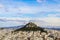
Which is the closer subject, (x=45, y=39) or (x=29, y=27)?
(x=45, y=39)

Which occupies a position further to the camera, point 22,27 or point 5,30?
point 5,30

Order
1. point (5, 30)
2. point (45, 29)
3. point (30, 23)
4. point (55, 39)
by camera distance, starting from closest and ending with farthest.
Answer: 1. point (55, 39)
2. point (30, 23)
3. point (45, 29)
4. point (5, 30)

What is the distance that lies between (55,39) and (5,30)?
6029 mm

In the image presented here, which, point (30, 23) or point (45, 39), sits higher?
point (30, 23)

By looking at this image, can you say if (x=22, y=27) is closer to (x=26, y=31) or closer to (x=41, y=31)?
(x=26, y=31)

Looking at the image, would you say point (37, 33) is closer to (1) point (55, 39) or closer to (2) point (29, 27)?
(2) point (29, 27)

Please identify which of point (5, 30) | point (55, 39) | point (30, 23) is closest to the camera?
point (55, 39)

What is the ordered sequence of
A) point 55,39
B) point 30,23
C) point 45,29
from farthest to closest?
point 45,29
point 30,23
point 55,39

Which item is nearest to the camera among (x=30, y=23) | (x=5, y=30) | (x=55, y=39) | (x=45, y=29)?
(x=55, y=39)

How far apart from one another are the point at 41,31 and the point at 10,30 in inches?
123

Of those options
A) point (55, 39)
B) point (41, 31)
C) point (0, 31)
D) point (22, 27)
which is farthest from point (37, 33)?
point (0, 31)

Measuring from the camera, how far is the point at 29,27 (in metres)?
14.6

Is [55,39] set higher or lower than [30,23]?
lower

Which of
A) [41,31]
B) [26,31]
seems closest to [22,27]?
[26,31]
